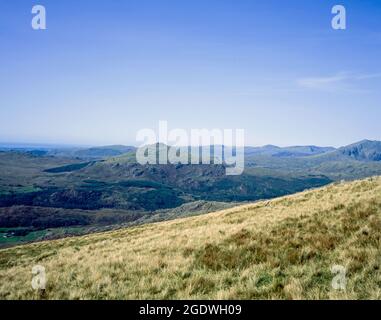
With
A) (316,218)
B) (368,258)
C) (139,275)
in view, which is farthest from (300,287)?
(316,218)

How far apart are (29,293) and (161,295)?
5264 millimetres

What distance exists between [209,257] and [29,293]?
268 inches

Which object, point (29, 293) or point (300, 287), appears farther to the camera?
point (29, 293)

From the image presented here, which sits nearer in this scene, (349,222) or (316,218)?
(349,222)

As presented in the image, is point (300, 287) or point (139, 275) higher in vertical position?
point (300, 287)

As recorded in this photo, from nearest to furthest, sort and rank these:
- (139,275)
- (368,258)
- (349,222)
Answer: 1. (368,258)
2. (139,275)
3. (349,222)
